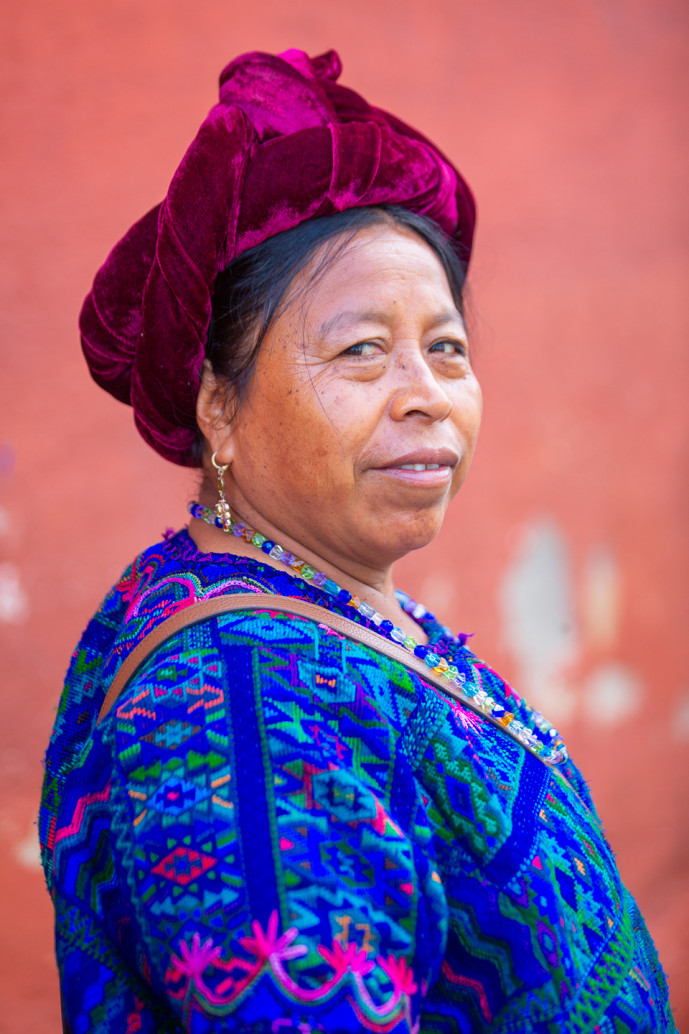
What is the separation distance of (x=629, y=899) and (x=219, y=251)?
1.36m

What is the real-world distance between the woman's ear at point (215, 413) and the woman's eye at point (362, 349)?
25cm

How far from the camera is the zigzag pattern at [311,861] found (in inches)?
37.5

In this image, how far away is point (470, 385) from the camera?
1.58 meters

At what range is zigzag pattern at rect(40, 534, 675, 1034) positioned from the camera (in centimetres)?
95

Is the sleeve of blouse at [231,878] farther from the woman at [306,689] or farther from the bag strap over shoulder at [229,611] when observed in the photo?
the bag strap over shoulder at [229,611]

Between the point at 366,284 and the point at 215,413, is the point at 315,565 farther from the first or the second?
Result: the point at 366,284

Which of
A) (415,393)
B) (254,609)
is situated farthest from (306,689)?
(415,393)

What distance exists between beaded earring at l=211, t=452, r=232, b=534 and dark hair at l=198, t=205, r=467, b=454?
0.44 ft

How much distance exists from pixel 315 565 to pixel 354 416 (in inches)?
12.1

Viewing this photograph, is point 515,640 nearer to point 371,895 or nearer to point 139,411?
point 139,411

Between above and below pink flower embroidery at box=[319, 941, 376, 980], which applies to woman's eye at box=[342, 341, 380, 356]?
above

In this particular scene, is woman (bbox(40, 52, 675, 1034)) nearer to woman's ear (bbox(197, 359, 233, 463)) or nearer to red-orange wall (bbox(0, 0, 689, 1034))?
woman's ear (bbox(197, 359, 233, 463))

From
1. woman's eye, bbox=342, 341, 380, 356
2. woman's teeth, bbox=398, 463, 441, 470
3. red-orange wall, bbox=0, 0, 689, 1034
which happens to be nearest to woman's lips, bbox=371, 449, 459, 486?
woman's teeth, bbox=398, 463, 441, 470

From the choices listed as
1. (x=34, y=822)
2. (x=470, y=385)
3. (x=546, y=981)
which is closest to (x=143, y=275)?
(x=470, y=385)
